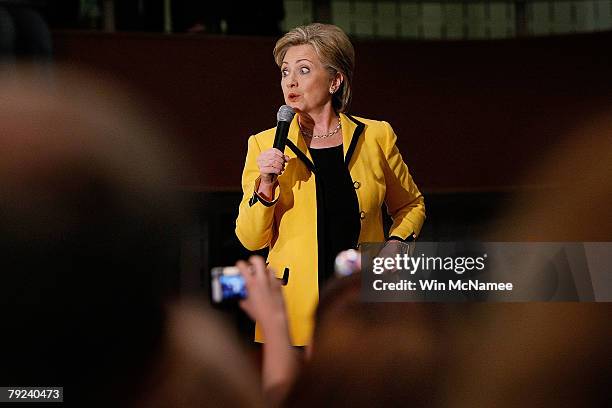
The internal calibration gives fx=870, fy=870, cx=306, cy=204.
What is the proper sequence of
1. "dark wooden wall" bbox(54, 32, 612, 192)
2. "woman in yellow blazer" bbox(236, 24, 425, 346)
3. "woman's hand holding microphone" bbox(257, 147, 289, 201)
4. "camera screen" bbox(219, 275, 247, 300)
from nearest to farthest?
"woman's hand holding microphone" bbox(257, 147, 289, 201) < "woman in yellow blazer" bbox(236, 24, 425, 346) < "camera screen" bbox(219, 275, 247, 300) < "dark wooden wall" bbox(54, 32, 612, 192)

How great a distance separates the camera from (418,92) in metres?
3.02

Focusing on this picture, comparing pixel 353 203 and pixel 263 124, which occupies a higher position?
pixel 263 124

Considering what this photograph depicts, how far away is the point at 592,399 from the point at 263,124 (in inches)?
47.2

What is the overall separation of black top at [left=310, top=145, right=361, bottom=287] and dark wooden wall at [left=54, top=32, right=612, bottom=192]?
29 centimetres

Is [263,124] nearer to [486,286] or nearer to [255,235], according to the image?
[255,235]

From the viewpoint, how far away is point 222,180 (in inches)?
100

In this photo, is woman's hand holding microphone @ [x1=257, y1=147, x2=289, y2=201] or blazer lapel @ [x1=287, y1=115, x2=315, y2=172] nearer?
woman's hand holding microphone @ [x1=257, y1=147, x2=289, y2=201]

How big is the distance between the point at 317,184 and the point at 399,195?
0.78 ft

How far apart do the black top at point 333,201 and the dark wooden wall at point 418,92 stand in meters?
0.29

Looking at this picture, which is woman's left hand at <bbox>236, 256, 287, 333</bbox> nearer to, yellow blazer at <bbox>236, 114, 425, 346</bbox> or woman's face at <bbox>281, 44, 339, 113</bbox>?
yellow blazer at <bbox>236, 114, 425, 346</bbox>

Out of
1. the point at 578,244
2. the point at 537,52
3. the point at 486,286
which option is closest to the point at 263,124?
the point at 486,286

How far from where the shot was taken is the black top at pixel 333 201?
7.46ft

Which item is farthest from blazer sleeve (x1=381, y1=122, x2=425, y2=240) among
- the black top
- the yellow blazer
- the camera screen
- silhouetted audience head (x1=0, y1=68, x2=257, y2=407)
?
silhouetted audience head (x1=0, y1=68, x2=257, y2=407)

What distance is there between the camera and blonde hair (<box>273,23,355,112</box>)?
2305 mm
